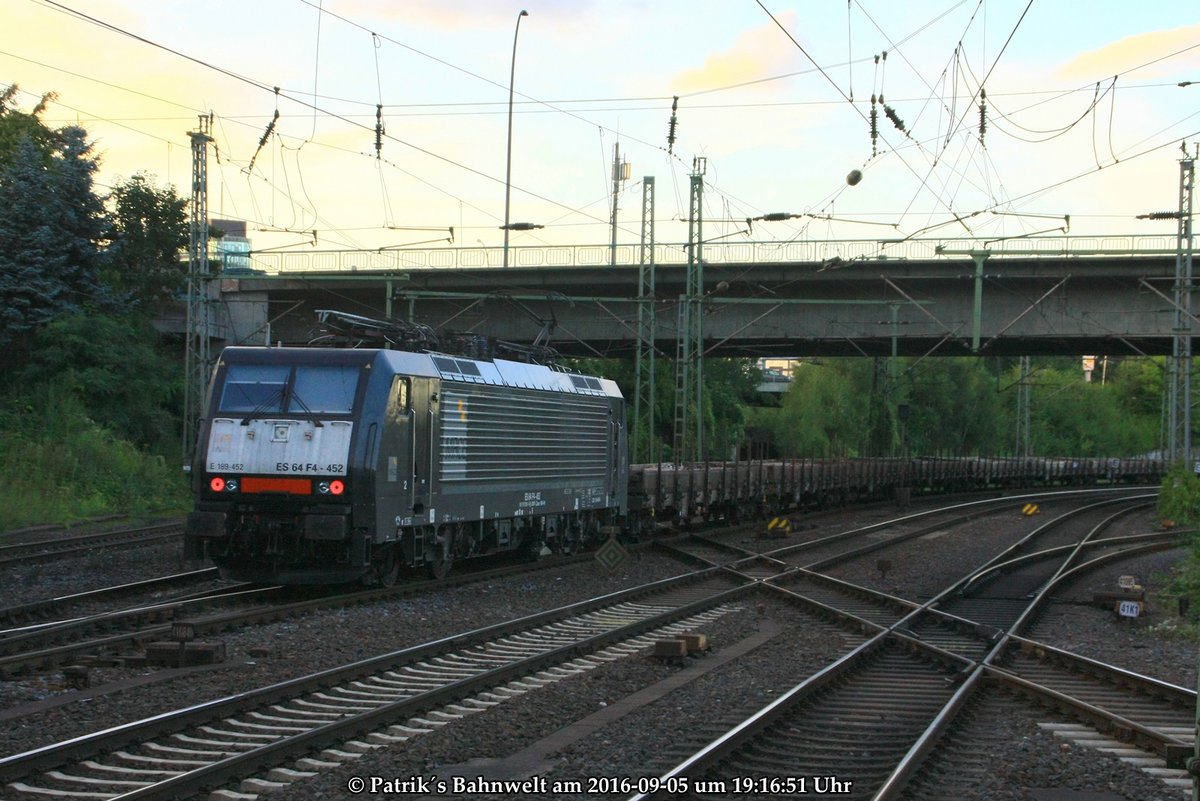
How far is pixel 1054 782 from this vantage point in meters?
7.72

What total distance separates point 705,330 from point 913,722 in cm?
3063

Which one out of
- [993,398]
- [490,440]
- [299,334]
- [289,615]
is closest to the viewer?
[289,615]

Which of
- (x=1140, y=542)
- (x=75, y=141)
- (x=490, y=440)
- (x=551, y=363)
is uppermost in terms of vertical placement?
(x=75, y=141)

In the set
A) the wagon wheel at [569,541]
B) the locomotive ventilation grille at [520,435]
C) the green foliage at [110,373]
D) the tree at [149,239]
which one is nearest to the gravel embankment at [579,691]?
the locomotive ventilation grille at [520,435]

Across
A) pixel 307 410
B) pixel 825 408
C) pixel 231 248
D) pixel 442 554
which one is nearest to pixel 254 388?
pixel 307 410

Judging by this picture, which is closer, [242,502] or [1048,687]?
[1048,687]

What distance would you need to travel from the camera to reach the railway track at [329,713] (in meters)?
6.94

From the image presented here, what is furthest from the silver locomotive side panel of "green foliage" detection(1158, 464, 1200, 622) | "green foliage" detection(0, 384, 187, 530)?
"green foliage" detection(0, 384, 187, 530)

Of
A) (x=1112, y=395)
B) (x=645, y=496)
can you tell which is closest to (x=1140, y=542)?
(x=645, y=496)

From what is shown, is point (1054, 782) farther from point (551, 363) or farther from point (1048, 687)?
point (551, 363)

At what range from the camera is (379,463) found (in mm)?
14977

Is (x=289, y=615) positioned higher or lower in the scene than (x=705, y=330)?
lower

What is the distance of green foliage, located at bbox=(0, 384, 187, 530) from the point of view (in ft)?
84.8

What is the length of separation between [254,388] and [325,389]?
35.6 inches
